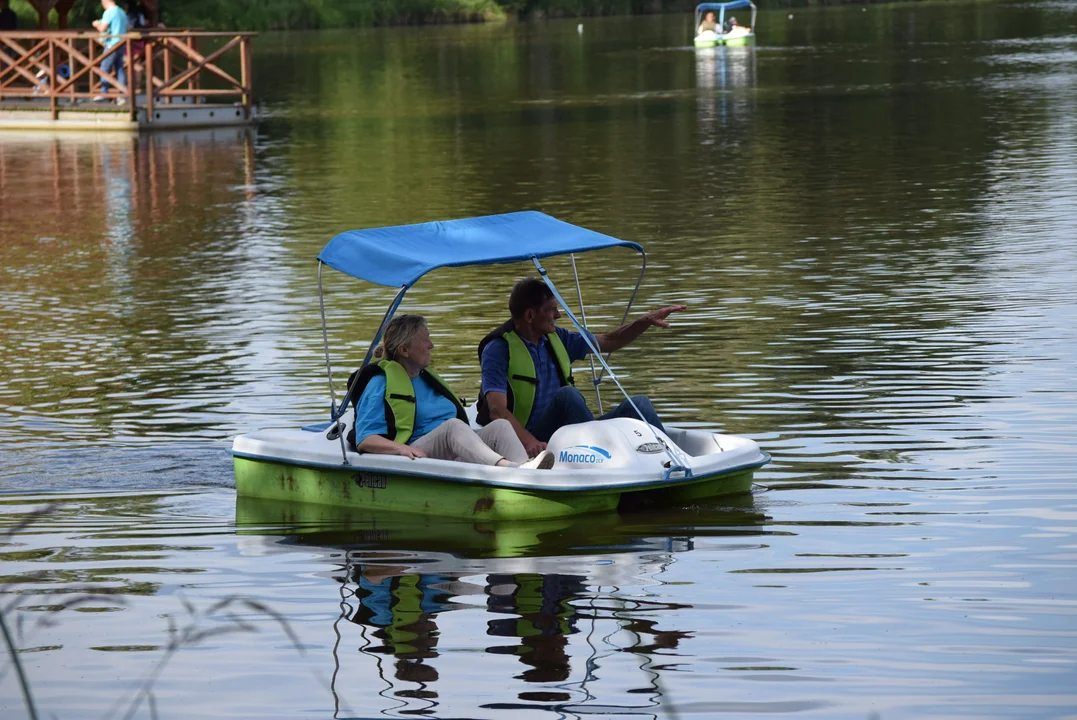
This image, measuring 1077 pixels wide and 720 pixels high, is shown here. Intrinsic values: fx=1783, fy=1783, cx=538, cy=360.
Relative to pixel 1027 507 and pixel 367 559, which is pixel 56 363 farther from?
pixel 1027 507

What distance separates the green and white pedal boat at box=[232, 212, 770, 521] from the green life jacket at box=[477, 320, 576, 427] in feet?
1.01

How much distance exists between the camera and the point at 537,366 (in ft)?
32.0

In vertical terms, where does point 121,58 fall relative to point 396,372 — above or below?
above

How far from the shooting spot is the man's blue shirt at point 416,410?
30.5ft

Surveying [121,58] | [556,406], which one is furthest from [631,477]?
[121,58]

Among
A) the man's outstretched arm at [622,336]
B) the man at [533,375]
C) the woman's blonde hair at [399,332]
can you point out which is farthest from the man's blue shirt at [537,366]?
the woman's blonde hair at [399,332]

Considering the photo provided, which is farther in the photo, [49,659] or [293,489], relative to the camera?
[293,489]

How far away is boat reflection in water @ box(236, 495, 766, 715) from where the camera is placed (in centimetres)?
665

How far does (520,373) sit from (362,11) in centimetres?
7541

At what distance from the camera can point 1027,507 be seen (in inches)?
347

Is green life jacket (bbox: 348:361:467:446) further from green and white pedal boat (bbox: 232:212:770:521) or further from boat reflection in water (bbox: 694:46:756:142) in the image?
boat reflection in water (bbox: 694:46:756:142)

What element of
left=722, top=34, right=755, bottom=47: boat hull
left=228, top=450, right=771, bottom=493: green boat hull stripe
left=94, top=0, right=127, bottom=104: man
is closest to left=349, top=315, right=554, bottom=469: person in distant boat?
left=228, top=450, right=771, bottom=493: green boat hull stripe

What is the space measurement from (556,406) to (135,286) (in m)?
9.38

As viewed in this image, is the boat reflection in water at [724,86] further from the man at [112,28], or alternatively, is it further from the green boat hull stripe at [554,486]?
the green boat hull stripe at [554,486]
